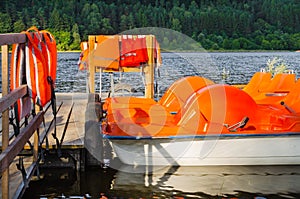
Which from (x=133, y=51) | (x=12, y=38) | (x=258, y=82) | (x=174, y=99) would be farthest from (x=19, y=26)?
(x=12, y=38)

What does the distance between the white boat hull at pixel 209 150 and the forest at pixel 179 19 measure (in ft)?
157

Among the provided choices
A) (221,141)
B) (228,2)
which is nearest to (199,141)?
(221,141)

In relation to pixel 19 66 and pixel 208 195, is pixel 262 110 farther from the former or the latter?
pixel 19 66

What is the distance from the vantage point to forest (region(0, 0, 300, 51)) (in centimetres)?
6247

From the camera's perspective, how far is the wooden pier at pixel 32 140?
15.0 ft

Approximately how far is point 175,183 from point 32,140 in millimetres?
1978

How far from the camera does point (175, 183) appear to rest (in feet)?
23.2

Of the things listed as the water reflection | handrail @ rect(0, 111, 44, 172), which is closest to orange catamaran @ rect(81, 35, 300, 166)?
the water reflection

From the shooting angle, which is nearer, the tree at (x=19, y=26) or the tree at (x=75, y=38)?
the tree at (x=75, y=38)

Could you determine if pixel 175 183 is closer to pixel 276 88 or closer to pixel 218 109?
pixel 218 109

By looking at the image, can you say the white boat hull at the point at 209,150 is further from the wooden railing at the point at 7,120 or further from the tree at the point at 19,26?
the tree at the point at 19,26

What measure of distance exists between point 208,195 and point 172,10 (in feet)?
242

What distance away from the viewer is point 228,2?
9162 cm

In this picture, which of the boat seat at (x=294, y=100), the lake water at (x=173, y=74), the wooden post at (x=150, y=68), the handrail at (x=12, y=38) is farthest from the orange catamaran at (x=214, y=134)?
the lake water at (x=173, y=74)
